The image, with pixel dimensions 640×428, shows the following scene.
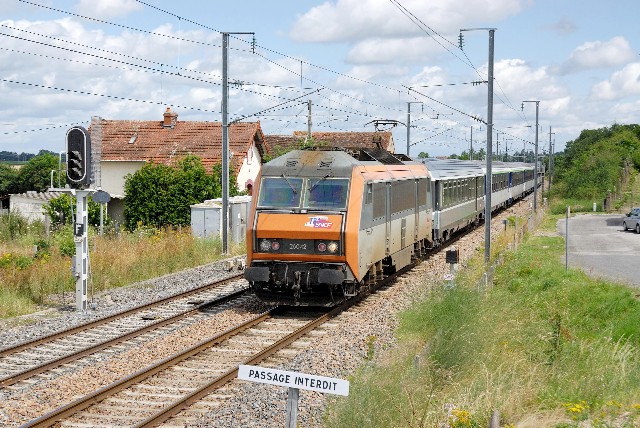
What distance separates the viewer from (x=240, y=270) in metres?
23.4

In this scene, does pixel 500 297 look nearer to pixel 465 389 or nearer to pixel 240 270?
pixel 465 389

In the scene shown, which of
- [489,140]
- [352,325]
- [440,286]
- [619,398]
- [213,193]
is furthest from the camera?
[213,193]

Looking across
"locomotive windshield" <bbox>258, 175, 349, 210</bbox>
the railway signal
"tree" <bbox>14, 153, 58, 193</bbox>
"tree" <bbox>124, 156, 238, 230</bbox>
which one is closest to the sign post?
"locomotive windshield" <bbox>258, 175, 349, 210</bbox>

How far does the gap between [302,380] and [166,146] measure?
43.4 meters

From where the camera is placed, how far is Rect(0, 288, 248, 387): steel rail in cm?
1142

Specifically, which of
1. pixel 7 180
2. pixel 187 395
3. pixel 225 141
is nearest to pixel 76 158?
pixel 187 395

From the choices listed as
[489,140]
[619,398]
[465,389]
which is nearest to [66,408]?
[465,389]

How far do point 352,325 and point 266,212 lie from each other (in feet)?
8.59

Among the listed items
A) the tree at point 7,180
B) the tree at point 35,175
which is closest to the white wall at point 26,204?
the tree at point 35,175

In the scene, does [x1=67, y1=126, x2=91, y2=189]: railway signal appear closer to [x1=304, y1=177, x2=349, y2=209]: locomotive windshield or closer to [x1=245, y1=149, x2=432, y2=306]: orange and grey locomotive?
[x1=245, y1=149, x2=432, y2=306]: orange and grey locomotive

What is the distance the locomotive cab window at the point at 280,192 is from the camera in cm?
1611

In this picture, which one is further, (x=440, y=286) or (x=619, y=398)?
(x=440, y=286)

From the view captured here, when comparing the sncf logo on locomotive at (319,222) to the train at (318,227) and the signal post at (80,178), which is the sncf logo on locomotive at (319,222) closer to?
the train at (318,227)

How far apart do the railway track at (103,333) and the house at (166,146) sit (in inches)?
1045
